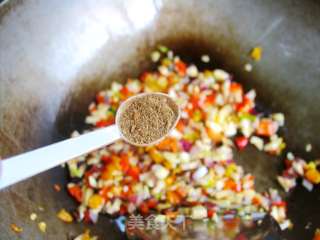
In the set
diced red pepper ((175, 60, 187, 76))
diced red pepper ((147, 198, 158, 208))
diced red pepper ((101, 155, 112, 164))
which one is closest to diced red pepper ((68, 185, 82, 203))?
diced red pepper ((101, 155, 112, 164))

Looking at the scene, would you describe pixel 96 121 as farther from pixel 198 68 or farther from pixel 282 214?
pixel 282 214

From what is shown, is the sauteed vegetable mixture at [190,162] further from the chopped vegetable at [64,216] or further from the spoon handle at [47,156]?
the spoon handle at [47,156]

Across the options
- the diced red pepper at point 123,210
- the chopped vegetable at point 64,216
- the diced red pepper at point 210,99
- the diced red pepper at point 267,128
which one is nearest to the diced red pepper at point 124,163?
the diced red pepper at point 123,210

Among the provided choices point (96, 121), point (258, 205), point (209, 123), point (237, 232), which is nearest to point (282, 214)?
point (258, 205)

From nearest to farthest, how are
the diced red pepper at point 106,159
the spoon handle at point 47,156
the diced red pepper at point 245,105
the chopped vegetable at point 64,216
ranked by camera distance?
the spoon handle at point 47,156 → the chopped vegetable at point 64,216 → the diced red pepper at point 106,159 → the diced red pepper at point 245,105

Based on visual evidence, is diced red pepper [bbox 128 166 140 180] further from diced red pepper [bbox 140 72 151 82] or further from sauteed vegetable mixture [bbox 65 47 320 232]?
diced red pepper [bbox 140 72 151 82]

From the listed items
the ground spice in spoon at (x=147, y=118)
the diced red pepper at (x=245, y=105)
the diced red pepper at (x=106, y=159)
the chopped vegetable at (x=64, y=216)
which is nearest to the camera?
the ground spice in spoon at (x=147, y=118)
